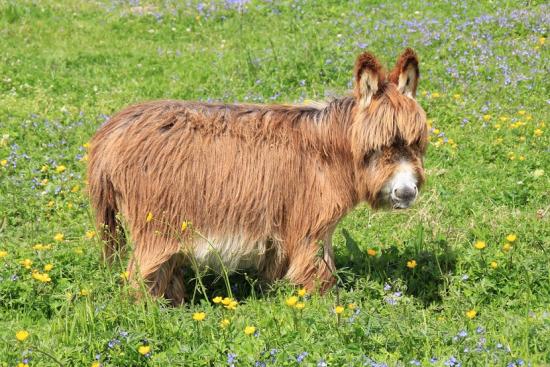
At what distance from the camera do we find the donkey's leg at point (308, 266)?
477cm

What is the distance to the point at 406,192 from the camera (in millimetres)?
4402

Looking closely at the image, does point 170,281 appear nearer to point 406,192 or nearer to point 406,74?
point 406,192

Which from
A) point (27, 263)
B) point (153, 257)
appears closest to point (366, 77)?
point (153, 257)

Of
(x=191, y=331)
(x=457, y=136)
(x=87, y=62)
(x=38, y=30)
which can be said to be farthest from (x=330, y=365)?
(x=38, y=30)

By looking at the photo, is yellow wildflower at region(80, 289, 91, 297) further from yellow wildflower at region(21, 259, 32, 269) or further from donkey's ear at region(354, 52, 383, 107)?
donkey's ear at region(354, 52, 383, 107)

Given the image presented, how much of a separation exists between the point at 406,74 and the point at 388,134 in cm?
46

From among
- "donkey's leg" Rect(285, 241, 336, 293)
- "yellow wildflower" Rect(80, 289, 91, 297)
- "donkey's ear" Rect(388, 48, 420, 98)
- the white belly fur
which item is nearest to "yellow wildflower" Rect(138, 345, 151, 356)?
"yellow wildflower" Rect(80, 289, 91, 297)

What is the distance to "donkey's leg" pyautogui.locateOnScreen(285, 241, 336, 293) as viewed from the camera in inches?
188

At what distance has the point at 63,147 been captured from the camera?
23.9 feet

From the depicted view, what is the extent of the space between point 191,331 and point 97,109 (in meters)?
4.89

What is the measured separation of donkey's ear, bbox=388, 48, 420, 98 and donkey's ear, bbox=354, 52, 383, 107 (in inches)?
5.3

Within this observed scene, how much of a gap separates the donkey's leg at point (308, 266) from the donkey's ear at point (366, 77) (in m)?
0.96

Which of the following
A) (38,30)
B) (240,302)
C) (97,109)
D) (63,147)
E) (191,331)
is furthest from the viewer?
(38,30)

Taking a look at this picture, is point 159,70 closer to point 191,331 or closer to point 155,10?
point 155,10
